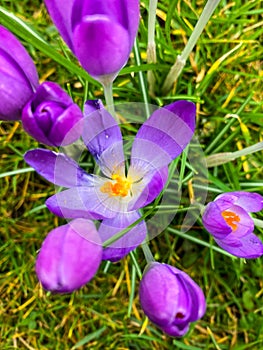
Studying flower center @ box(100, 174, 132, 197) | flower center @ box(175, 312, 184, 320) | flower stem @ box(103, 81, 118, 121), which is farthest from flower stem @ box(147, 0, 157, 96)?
flower center @ box(175, 312, 184, 320)

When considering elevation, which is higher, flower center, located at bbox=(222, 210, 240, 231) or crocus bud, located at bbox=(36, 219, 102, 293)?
crocus bud, located at bbox=(36, 219, 102, 293)

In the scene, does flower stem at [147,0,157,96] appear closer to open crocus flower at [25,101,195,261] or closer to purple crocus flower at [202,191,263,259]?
open crocus flower at [25,101,195,261]

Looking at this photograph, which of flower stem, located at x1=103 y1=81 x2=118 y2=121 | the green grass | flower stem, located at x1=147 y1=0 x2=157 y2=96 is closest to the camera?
flower stem, located at x1=103 y1=81 x2=118 y2=121

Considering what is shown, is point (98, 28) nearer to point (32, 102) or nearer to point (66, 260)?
point (32, 102)

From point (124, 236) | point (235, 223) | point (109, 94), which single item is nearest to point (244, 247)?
point (235, 223)

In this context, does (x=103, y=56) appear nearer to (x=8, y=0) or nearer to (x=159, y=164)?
(x=159, y=164)

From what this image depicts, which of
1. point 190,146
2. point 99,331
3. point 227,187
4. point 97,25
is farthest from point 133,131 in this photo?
point 97,25

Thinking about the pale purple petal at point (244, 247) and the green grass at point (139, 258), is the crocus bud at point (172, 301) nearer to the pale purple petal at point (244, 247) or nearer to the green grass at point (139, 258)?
the pale purple petal at point (244, 247)
